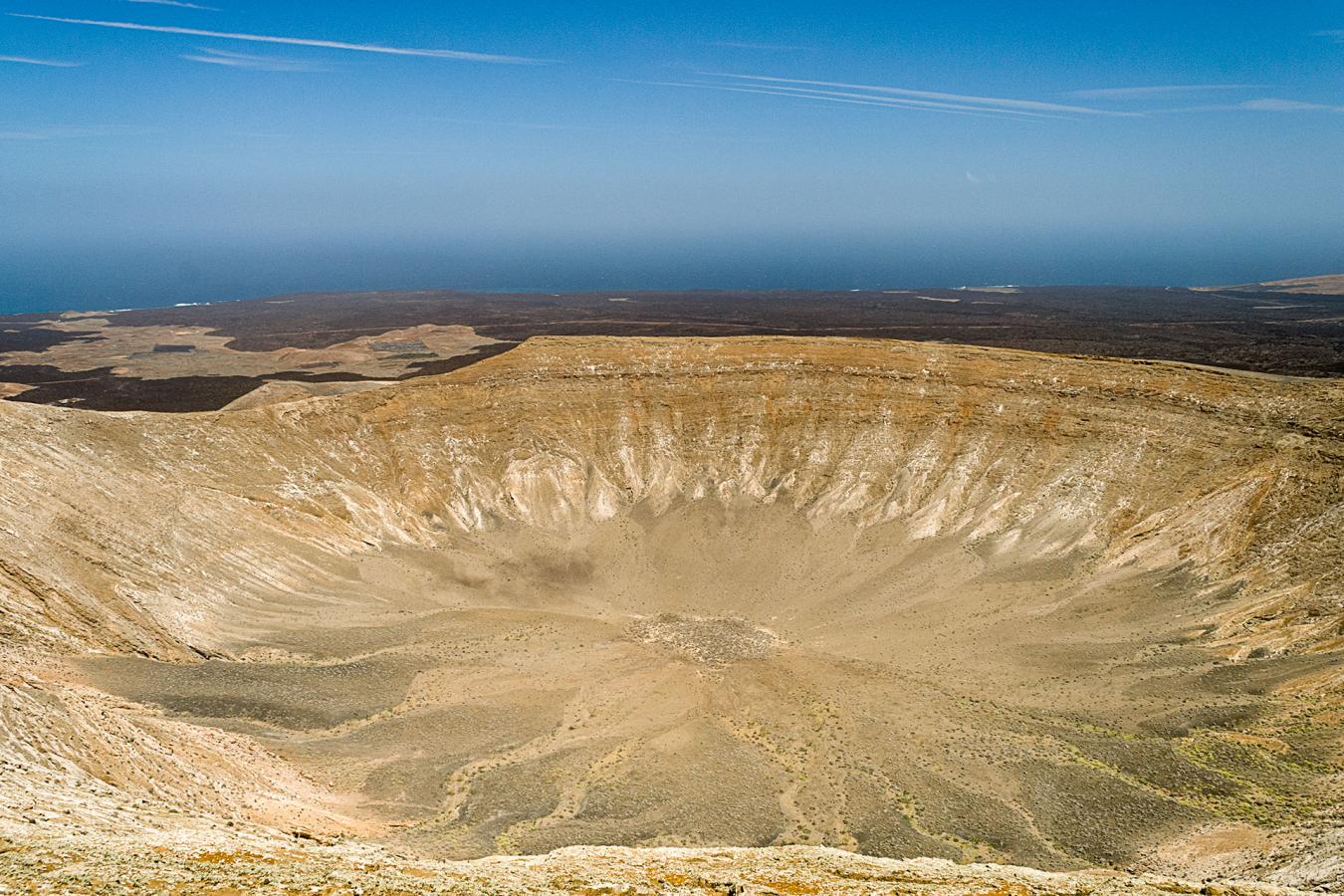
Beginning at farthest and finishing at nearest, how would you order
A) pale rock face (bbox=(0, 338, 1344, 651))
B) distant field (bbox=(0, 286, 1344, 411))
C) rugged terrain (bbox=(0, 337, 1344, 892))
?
distant field (bbox=(0, 286, 1344, 411)) < pale rock face (bbox=(0, 338, 1344, 651)) < rugged terrain (bbox=(0, 337, 1344, 892))

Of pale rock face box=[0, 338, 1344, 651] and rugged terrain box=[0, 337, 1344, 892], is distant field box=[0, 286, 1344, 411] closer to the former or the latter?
pale rock face box=[0, 338, 1344, 651]

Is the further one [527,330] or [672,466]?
[527,330]

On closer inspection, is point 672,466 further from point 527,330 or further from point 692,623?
point 527,330

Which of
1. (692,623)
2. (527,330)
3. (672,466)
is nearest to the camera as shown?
(692,623)

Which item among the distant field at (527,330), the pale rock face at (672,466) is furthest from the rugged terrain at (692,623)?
the distant field at (527,330)

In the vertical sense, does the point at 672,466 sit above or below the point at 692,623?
above

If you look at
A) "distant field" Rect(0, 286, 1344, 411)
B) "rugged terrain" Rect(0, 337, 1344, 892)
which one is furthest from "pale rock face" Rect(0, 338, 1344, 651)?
"distant field" Rect(0, 286, 1344, 411)

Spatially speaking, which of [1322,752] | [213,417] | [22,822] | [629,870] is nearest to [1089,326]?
[1322,752]

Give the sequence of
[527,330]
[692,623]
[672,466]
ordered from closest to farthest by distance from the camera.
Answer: [692,623], [672,466], [527,330]

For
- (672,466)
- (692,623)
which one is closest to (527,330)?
(672,466)
